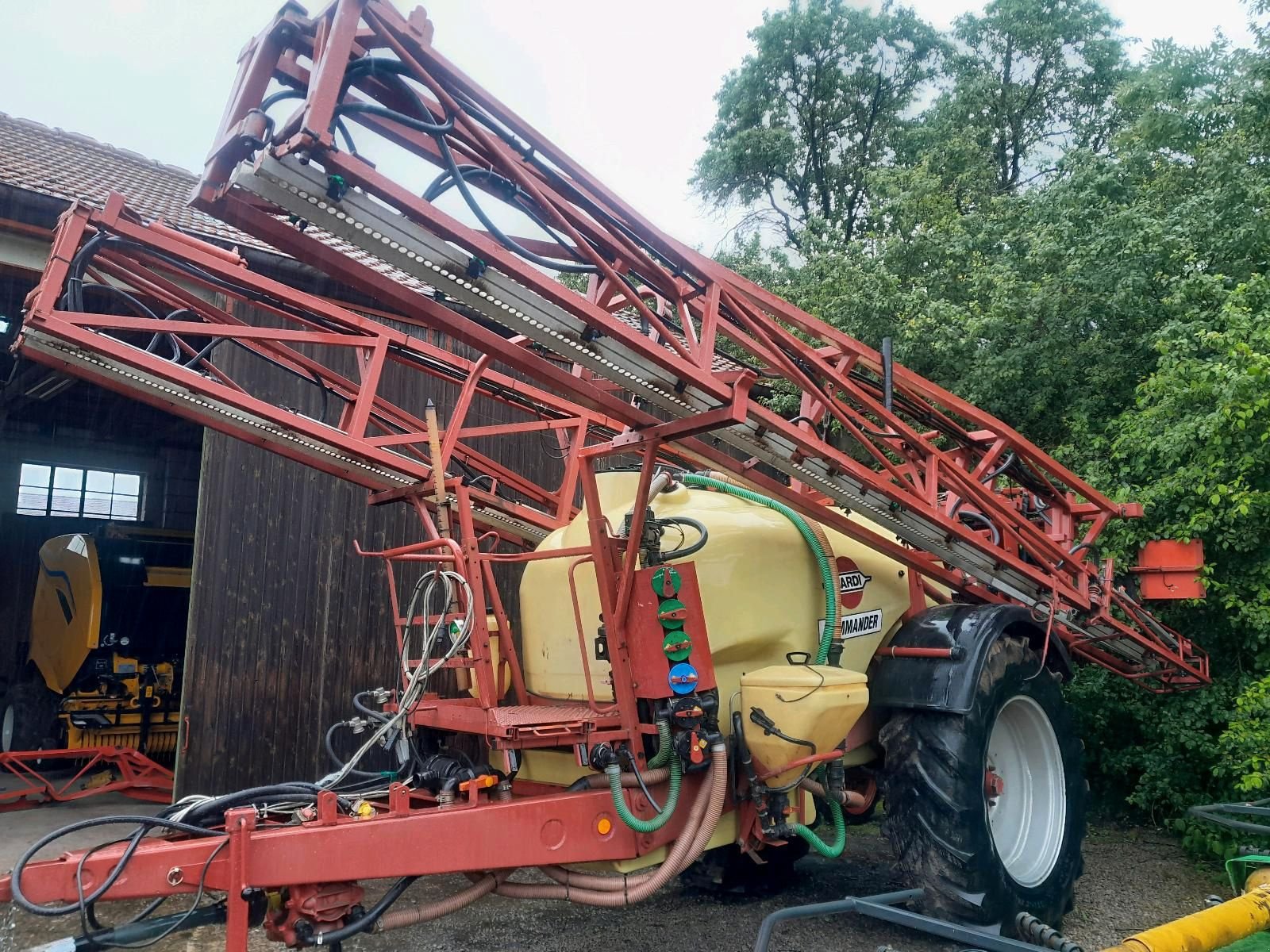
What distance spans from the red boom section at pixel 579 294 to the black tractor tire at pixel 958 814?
0.75m

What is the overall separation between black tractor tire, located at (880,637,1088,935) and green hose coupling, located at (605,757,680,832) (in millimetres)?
1156

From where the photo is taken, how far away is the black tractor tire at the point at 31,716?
9188mm

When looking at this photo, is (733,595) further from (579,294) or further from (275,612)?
(275,612)

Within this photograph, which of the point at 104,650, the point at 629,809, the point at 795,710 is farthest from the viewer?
the point at 104,650

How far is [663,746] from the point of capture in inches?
141

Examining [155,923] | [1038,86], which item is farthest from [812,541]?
[1038,86]

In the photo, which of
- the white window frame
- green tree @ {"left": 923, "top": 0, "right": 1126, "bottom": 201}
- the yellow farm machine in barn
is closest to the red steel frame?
the yellow farm machine in barn

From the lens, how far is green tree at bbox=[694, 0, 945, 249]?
19.3 meters

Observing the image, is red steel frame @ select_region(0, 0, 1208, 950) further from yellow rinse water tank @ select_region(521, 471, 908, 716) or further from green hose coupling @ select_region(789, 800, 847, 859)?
green hose coupling @ select_region(789, 800, 847, 859)

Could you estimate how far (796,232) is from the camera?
1877 cm

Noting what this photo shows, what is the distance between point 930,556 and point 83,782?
737cm

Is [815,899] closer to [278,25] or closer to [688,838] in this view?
[688,838]

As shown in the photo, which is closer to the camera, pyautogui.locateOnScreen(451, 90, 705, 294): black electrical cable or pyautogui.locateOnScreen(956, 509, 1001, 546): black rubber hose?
pyautogui.locateOnScreen(451, 90, 705, 294): black electrical cable

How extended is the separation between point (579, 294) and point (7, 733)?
881cm
